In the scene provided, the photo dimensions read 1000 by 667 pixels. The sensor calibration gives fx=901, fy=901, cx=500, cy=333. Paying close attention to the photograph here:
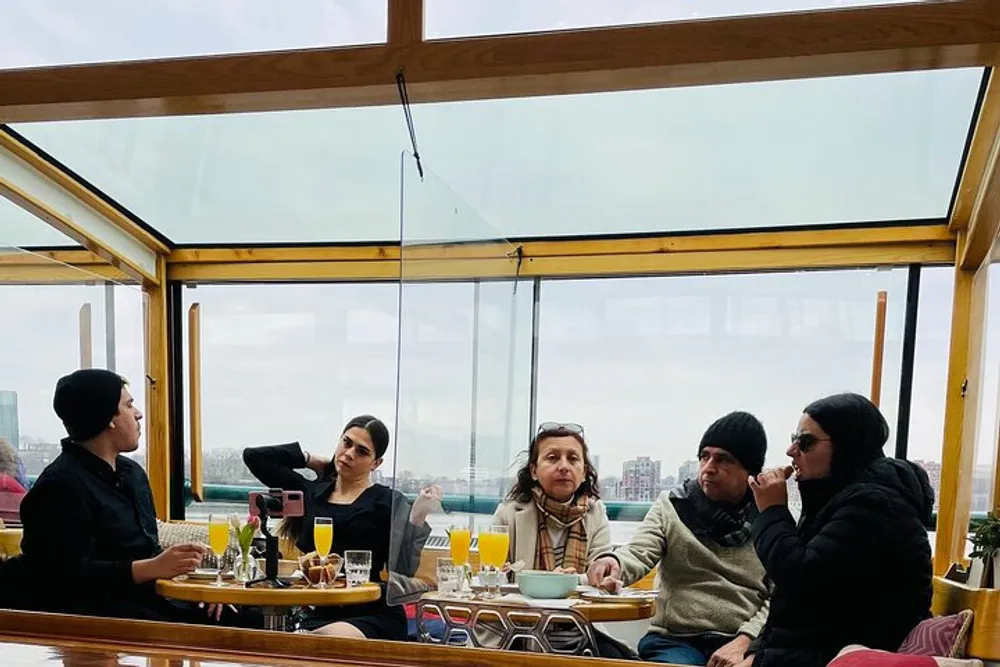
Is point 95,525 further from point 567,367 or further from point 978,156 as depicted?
point 978,156

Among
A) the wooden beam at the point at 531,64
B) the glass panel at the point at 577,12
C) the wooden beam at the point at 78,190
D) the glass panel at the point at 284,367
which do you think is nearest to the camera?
the wooden beam at the point at 531,64

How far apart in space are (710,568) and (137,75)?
7.14 feet

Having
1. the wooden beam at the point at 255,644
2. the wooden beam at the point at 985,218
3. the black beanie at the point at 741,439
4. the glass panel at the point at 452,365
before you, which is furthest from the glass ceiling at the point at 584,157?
the wooden beam at the point at 255,644

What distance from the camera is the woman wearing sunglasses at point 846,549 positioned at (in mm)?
2074

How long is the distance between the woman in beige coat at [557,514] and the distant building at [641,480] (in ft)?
3.51

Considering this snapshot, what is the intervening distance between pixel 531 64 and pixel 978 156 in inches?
69.1

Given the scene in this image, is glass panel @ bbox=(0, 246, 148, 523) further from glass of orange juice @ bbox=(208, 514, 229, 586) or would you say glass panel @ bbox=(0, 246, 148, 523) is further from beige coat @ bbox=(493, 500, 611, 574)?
beige coat @ bbox=(493, 500, 611, 574)

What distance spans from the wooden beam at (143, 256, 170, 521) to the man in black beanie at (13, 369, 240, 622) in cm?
160

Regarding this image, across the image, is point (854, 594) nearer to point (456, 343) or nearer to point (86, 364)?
point (456, 343)

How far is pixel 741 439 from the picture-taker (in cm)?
291

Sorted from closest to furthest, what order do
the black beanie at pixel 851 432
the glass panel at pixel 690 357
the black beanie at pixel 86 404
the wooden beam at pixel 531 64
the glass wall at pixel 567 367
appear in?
the wooden beam at pixel 531 64, the black beanie at pixel 851 432, the black beanie at pixel 86 404, the glass wall at pixel 567 367, the glass panel at pixel 690 357

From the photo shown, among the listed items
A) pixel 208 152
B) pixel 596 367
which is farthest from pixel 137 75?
pixel 596 367

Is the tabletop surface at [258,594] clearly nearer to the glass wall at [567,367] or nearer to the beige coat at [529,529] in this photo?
the glass wall at [567,367]

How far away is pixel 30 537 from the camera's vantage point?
279 cm
